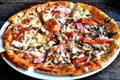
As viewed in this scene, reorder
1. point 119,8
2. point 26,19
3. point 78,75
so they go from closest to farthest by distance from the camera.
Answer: point 78,75 < point 26,19 < point 119,8

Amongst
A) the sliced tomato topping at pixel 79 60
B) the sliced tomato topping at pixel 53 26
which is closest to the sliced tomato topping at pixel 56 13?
the sliced tomato topping at pixel 53 26

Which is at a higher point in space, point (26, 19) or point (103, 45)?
point (26, 19)

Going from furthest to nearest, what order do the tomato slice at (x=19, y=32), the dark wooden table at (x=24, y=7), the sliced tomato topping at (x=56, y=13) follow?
1. the sliced tomato topping at (x=56, y=13)
2. the tomato slice at (x=19, y=32)
3. the dark wooden table at (x=24, y=7)

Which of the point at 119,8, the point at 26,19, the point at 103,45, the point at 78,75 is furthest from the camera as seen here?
the point at 119,8

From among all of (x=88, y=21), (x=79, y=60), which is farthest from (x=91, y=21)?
(x=79, y=60)

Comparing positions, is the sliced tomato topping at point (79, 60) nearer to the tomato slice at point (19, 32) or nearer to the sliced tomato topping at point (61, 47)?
the sliced tomato topping at point (61, 47)

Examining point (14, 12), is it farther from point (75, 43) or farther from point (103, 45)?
point (103, 45)

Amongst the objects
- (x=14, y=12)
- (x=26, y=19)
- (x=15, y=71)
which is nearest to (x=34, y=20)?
(x=26, y=19)
